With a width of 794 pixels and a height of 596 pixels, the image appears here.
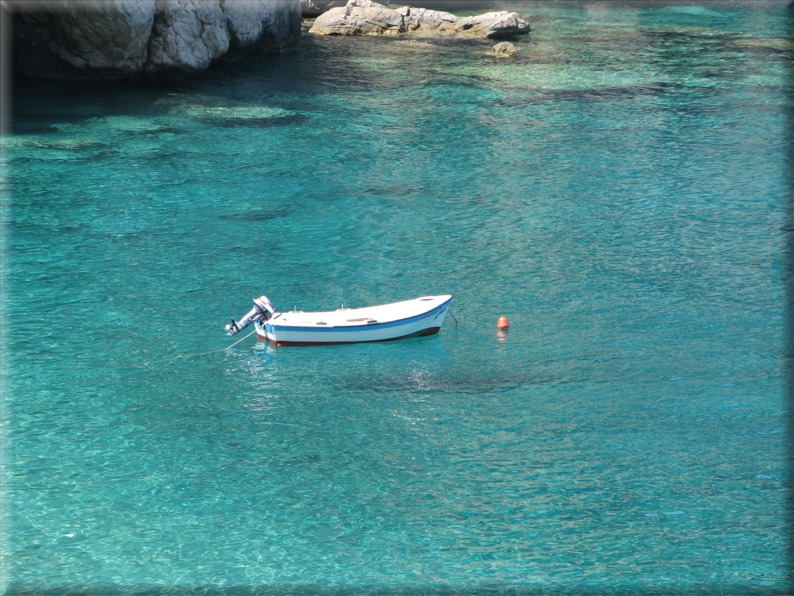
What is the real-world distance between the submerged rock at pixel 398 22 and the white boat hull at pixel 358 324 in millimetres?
23613

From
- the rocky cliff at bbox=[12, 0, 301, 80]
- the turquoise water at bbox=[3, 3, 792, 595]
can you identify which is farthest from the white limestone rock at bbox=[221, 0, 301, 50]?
the turquoise water at bbox=[3, 3, 792, 595]

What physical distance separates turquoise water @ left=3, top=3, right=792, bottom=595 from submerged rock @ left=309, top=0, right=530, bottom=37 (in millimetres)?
8877

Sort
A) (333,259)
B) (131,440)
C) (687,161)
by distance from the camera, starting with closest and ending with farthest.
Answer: (131,440) → (333,259) → (687,161)

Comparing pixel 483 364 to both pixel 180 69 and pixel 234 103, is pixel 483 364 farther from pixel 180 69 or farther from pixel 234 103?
pixel 180 69

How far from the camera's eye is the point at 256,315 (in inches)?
576

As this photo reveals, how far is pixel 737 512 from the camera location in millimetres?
10914

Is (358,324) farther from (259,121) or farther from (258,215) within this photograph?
(259,121)

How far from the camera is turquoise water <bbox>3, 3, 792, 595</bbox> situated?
408 inches

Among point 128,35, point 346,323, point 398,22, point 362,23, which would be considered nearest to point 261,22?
point 362,23

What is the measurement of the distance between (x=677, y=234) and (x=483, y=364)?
23.3 feet

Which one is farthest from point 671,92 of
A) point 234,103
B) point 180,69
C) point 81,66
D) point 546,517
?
point 546,517

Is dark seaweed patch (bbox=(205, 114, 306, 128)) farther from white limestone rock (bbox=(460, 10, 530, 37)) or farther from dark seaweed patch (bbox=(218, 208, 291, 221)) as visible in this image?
white limestone rock (bbox=(460, 10, 530, 37))

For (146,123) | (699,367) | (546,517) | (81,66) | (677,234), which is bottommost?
(546,517)

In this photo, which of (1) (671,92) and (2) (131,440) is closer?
(2) (131,440)
